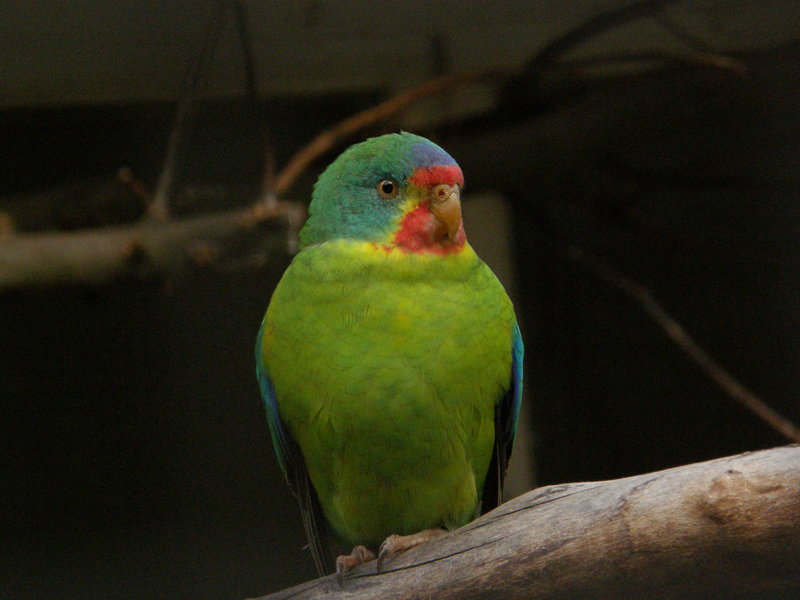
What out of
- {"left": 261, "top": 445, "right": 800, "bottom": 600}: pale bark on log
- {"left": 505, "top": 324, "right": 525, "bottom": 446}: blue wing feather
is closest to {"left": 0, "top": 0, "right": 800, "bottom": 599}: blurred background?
{"left": 505, "top": 324, "right": 525, "bottom": 446}: blue wing feather

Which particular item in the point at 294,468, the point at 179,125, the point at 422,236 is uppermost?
the point at 179,125

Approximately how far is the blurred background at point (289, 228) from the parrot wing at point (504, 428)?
0.90 m

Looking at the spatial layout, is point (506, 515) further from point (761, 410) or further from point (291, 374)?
point (761, 410)

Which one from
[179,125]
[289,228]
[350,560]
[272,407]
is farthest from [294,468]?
[179,125]

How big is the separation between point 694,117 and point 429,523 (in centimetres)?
181

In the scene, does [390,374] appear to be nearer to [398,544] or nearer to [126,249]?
[398,544]

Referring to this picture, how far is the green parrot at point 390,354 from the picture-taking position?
1.62 metres

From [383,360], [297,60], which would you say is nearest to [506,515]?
[383,360]

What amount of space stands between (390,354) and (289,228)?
0.94m

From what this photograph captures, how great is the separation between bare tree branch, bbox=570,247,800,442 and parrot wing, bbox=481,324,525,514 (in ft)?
3.00

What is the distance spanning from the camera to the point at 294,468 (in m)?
1.87

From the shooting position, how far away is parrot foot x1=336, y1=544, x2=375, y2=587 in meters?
1.59

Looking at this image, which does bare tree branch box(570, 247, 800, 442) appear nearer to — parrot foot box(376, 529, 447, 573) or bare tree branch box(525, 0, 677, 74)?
bare tree branch box(525, 0, 677, 74)

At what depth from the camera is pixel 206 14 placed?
92.1 inches
